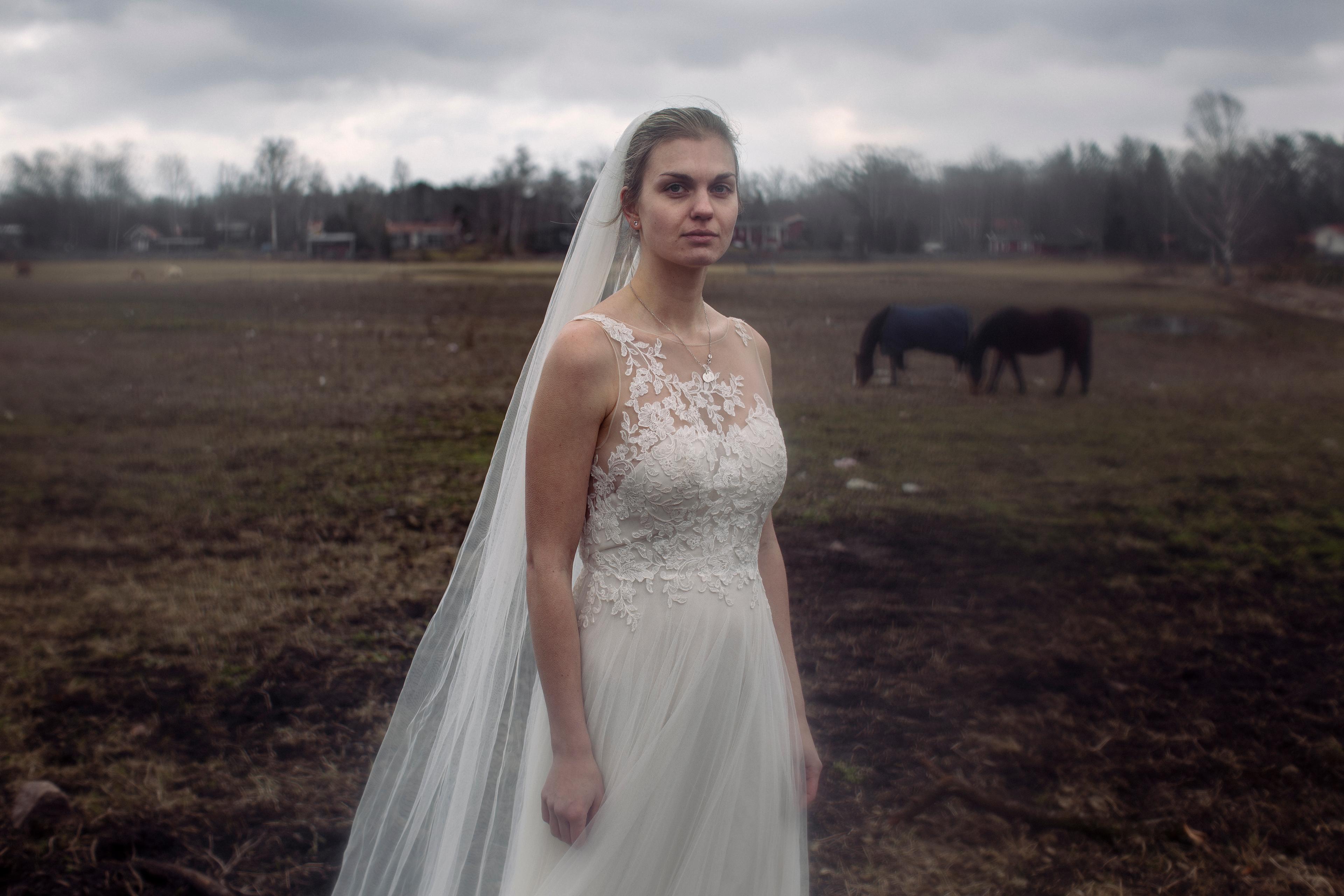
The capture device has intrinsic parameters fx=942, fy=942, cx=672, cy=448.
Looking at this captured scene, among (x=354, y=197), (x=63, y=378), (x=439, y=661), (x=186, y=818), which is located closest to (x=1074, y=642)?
(x=439, y=661)

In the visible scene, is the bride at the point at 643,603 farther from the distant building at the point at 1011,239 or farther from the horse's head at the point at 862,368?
the distant building at the point at 1011,239

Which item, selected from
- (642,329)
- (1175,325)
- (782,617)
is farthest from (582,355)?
(1175,325)

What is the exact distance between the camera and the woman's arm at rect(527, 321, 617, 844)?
3.63 ft

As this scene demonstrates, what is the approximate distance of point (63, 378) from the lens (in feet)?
16.6

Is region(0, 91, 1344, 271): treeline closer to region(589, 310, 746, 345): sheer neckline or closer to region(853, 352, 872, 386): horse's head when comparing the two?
region(853, 352, 872, 386): horse's head

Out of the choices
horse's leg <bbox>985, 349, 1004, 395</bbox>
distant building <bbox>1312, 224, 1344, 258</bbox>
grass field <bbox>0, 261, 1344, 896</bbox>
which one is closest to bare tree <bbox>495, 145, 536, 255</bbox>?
grass field <bbox>0, 261, 1344, 896</bbox>

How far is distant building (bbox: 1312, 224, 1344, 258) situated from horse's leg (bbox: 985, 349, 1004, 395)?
1590 millimetres

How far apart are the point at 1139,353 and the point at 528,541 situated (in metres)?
4.16

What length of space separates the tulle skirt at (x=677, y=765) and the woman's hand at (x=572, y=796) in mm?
24

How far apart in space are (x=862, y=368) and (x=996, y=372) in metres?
0.62

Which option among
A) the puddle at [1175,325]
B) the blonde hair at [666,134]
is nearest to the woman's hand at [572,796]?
the blonde hair at [666,134]

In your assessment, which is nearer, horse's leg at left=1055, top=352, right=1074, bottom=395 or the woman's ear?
the woman's ear

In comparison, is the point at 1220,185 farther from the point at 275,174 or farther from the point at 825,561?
the point at 275,174

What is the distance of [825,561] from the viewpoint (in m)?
3.75
